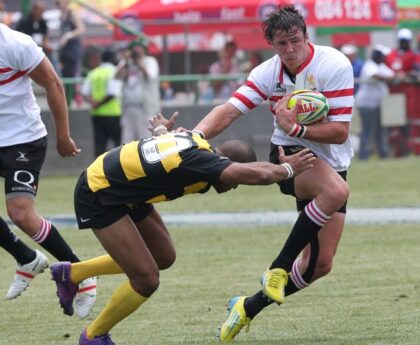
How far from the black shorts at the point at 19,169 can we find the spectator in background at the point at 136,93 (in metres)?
10.8

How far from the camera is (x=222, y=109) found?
7.76 meters

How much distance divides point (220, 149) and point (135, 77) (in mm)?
12409

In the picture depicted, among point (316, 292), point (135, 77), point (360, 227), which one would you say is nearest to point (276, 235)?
point (360, 227)

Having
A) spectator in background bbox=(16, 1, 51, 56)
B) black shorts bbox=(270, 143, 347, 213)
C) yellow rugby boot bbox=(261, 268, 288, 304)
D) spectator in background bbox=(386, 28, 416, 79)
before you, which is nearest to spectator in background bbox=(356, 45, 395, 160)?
spectator in background bbox=(386, 28, 416, 79)

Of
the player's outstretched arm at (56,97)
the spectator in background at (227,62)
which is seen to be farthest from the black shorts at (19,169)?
the spectator in background at (227,62)

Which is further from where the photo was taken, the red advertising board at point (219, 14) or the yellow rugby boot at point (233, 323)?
the red advertising board at point (219, 14)

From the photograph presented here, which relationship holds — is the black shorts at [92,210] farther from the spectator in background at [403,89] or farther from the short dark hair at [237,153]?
the spectator in background at [403,89]

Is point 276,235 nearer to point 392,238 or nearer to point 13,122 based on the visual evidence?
point 392,238

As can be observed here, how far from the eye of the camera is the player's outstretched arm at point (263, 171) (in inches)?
254

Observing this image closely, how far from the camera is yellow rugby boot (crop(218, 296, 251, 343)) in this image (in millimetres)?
7184

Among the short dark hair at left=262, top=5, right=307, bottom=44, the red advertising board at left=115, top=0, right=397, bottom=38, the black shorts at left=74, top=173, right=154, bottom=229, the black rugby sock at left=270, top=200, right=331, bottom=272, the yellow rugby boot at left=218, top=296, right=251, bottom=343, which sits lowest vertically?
the red advertising board at left=115, top=0, right=397, bottom=38

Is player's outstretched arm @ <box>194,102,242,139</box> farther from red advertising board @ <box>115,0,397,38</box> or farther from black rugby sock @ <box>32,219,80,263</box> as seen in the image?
red advertising board @ <box>115,0,397,38</box>

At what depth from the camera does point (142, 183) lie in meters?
6.60

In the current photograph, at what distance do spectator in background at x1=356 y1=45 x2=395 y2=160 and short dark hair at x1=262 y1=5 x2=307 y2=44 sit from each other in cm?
1419
